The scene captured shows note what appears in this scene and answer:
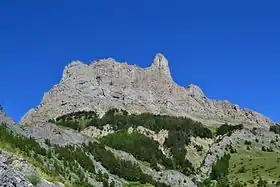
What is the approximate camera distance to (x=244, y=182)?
17800cm

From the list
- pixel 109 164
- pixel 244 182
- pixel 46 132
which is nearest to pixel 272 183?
pixel 244 182

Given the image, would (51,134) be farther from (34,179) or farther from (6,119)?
(34,179)

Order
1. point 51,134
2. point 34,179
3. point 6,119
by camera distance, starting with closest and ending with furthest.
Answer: point 34,179 < point 6,119 < point 51,134

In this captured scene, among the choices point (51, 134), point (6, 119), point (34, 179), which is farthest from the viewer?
point (51, 134)

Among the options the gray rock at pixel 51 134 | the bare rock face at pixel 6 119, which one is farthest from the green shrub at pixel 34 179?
the gray rock at pixel 51 134

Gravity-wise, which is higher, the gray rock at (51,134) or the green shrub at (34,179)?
the gray rock at (51,134)

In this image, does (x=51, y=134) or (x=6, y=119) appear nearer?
(x=6, y=119)

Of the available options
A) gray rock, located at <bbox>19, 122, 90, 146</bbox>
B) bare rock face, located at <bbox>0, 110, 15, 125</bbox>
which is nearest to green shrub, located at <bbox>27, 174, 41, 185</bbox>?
bare rock face, located at <bbox>0, 110, 15, 125</bbox>

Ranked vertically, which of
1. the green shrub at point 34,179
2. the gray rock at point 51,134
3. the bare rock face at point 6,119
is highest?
the gray rock at point 51,134

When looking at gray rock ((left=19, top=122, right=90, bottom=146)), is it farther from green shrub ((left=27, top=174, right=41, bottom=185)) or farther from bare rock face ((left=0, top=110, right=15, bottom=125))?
green shrub ((left=27, top=174, right=41, bottom=185))

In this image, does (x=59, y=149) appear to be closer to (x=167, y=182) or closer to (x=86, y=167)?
(x=86, y=167)

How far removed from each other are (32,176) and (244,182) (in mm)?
162192

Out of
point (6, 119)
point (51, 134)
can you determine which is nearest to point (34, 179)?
point (6, 119)

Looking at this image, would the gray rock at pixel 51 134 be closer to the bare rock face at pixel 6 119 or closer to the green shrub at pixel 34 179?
the bare rock face at pixel 6 119
